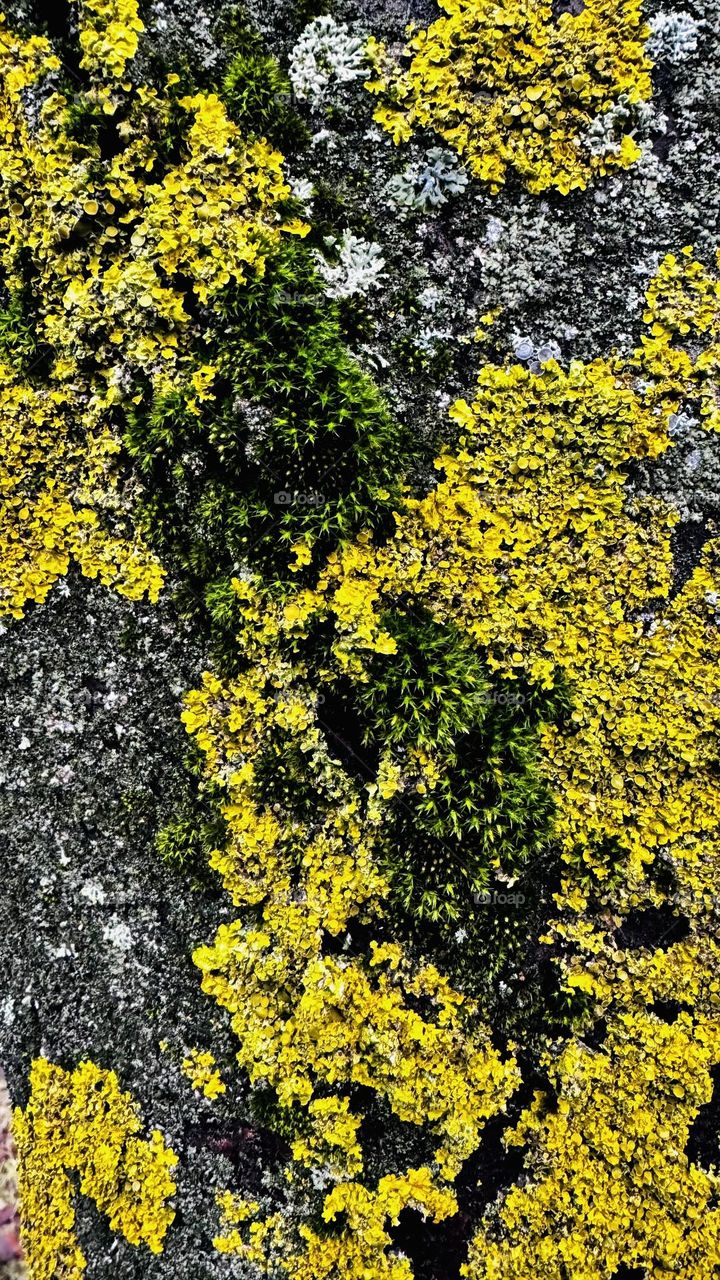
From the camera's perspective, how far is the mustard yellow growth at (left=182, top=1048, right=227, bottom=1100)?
304 centimetres

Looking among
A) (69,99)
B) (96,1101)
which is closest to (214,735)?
(96,1101)

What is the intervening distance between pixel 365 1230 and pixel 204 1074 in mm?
848

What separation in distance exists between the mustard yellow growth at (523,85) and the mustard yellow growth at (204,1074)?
11.8 feet

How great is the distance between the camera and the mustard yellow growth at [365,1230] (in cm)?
275

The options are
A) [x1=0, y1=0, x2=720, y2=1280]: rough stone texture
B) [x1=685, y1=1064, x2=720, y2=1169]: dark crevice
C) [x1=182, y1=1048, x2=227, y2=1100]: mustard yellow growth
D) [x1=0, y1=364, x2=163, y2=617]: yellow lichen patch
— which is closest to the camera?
[x1=0, y1=0, x2=720, y2=1280]: rough stone texture

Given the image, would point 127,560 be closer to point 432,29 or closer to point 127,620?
point 127,620

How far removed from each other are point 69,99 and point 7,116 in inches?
9.7

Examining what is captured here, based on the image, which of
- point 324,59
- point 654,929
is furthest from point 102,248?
point 654,929

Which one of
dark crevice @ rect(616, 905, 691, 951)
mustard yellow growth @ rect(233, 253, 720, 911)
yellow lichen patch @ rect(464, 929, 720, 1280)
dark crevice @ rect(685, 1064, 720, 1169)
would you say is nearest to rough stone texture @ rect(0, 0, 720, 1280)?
mustard yellow growth @ rect(233, 253, 720, 911)

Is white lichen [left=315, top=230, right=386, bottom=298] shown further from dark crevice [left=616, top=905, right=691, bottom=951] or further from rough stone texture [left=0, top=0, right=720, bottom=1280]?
dark crevice [left=616, top=905, right=691, bottom=951]

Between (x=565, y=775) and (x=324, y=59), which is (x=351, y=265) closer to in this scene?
(x=324, y=59)

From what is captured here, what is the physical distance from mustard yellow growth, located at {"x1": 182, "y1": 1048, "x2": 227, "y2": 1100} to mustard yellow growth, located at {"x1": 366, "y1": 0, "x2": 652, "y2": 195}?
11.8 feet

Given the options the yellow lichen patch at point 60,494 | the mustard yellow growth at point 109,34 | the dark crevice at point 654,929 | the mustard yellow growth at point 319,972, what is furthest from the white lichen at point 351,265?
the dark crevice at point 654,929

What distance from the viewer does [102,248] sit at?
2.67m
